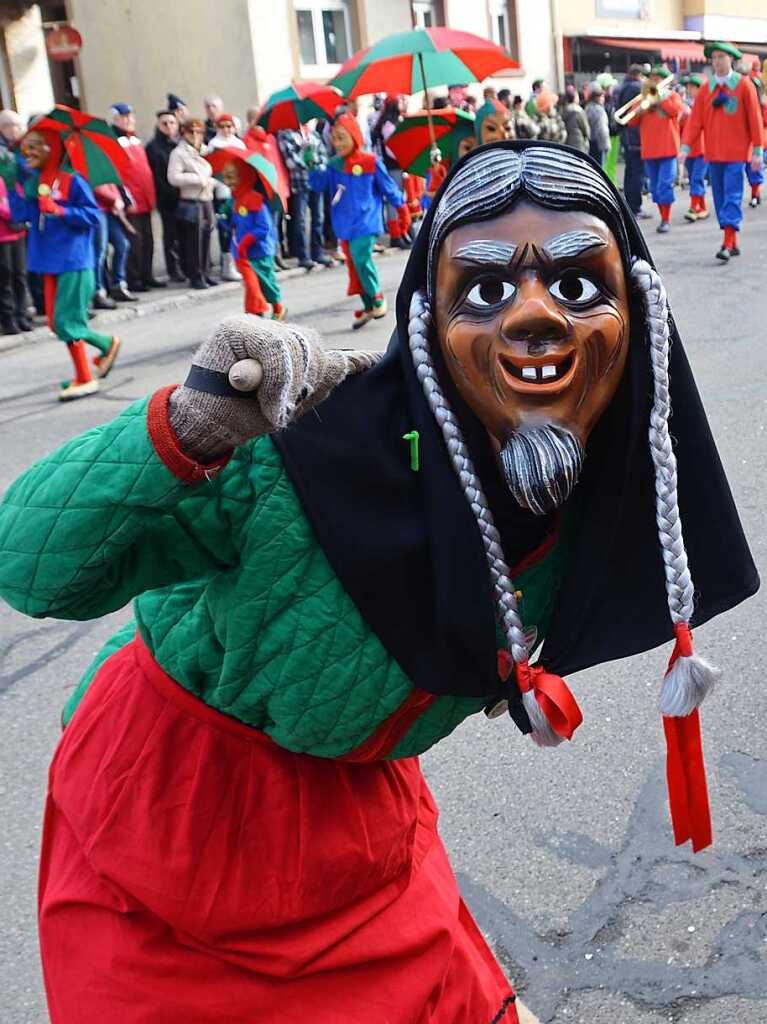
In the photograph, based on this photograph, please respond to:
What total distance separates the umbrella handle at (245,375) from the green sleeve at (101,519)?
146 mm

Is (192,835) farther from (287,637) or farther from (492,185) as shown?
(492,185)

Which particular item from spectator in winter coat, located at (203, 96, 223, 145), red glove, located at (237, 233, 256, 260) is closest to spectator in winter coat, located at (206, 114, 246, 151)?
spectator in winter coat, located at (203, 96, 223, 145)

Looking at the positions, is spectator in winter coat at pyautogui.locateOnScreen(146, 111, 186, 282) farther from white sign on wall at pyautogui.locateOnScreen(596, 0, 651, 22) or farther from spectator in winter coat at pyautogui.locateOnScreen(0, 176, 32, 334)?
white sign on wall at pyautogui.locateOnScreen(596, 0, 651, 22)

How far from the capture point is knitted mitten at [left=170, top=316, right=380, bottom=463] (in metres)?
1.29

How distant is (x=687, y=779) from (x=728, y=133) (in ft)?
36.9

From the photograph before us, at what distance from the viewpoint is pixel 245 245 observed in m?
9.23

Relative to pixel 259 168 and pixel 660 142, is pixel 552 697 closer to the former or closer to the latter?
pixel 259 168

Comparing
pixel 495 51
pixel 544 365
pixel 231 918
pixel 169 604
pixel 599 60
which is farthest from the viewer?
pixel 599 60

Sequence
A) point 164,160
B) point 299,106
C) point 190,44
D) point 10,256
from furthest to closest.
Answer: point 190,44
point 164,160
point 299,106
point 10,256

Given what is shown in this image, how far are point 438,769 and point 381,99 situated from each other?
14.1 meters

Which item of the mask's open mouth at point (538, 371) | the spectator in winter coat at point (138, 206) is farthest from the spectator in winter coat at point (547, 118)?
the mask's open mouth at point (538, 371)

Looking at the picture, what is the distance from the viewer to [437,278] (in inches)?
63.4

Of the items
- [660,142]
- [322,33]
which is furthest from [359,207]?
[322,33]

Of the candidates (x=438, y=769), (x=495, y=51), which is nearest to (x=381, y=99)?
(x=495, y=51)
